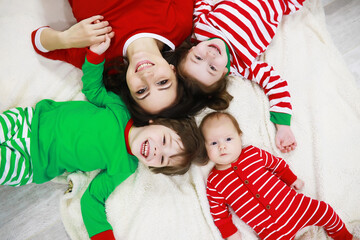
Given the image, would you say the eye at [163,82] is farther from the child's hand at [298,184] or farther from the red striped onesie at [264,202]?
the child's hand at [298,184]

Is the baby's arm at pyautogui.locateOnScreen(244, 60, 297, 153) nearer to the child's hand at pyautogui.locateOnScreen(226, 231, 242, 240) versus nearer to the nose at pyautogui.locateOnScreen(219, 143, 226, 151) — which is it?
the nose at pyautogui.locateOnScreen(219, 143, 226, 151)

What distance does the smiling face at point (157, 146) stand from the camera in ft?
3.09

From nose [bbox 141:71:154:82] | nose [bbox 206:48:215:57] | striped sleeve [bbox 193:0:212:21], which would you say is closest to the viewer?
nose [bbox 141:71:154:82]

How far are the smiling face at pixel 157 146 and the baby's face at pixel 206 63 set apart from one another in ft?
0.80

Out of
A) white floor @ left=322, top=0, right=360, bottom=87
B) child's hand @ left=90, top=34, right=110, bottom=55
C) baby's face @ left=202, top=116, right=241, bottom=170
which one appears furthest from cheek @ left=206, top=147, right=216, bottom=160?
white floor @ left=322, top=0, right=360, bottom=87

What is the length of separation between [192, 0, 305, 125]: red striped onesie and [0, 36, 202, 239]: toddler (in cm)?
37

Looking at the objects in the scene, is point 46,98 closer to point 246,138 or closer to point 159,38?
point 159,38

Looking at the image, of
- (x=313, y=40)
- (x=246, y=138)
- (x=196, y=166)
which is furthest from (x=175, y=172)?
(x=313, y=40)

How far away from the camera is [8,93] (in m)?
1.05

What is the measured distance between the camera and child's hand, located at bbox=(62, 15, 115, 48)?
0.98m

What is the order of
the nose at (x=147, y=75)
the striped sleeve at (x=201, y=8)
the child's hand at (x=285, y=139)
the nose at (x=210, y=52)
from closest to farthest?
the nose at (x=147, y=75), the nose at (x=210, y=52), the child's hand at (x=285, y=139), the striped sleeve at (x=201, y=8)

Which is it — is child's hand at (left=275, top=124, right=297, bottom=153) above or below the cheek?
below

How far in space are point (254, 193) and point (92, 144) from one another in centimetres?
66

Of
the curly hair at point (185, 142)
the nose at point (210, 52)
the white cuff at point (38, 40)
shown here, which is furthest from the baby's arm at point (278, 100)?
the white cuff at point (38, 40)
